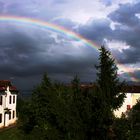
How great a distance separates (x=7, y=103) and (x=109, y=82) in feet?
146

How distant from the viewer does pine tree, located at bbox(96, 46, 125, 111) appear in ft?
59.5

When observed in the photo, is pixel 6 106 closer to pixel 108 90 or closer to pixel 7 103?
pixel 7 103

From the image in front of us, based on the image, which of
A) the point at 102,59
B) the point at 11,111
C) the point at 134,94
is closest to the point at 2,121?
the point at 11,111

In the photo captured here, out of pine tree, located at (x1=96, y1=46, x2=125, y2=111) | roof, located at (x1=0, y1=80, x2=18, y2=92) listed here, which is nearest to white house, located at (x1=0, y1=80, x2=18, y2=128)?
roof, located at (x1=0, y1=80, x2=18, y2=92)

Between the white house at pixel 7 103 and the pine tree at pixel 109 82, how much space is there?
38.7 meters

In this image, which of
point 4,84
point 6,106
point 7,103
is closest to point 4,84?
point 4,84

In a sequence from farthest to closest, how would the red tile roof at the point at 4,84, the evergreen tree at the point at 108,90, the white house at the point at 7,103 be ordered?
the red tile roof at the point at 4,84
the white house at the point at 7,103
the evergreen tree at the point at 108,90

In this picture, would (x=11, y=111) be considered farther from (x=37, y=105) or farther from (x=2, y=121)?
(x=37, y=105)

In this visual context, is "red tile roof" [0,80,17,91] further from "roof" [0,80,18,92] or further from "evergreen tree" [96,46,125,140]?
"evergreen tree" [96,46,125,140]

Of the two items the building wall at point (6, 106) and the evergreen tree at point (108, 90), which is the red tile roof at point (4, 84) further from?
the evergreen tree at point (108, 90)

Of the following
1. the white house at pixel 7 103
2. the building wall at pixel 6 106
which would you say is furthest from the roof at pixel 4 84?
the building wall at pixel 6 106

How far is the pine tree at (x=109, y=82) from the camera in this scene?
18138 mm

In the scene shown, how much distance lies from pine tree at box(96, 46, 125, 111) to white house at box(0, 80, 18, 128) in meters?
38.7

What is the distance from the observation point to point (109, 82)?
20.8 meters
